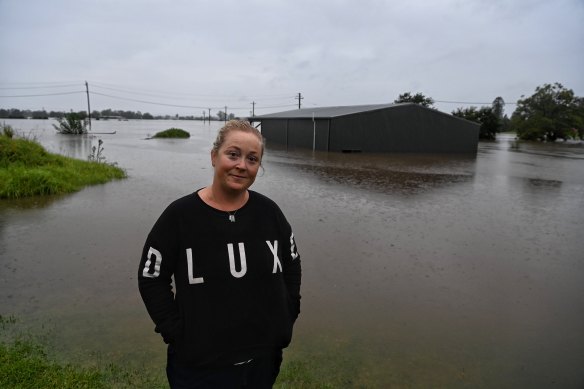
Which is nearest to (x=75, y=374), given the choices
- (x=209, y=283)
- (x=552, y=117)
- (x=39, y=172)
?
(x=209, y=283)

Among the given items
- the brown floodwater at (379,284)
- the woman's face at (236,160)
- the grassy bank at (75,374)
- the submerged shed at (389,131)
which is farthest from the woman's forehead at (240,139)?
the submerged shed at (389,131)

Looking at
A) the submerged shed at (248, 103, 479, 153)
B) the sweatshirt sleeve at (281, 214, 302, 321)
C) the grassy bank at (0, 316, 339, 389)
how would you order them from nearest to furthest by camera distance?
the sweatshirt sleeve at (281, 214, 302, 321)
the grassy bank at (0, 316, 339, 389)
the submerged shed at (248, 103, 479, 153)

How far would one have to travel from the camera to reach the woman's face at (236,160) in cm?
179

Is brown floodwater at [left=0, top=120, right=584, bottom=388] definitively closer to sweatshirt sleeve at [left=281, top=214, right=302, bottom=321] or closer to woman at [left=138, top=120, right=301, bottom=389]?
sweatshirt sleeve at [left=281, top=214, right=302, bottom=321]

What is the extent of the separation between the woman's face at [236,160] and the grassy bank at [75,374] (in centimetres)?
182

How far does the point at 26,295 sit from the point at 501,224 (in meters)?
7.91

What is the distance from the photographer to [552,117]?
173 feet

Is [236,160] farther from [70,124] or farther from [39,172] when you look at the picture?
[70,124]

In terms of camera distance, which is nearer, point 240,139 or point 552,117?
point 240,139

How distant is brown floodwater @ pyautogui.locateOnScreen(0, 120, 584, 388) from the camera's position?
10.9 feet

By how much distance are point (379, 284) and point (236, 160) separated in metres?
3.57

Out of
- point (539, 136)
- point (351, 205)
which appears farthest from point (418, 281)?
point (539, 136)

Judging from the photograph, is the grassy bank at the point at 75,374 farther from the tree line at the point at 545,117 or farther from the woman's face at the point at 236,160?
the tree line at the point at 545,117

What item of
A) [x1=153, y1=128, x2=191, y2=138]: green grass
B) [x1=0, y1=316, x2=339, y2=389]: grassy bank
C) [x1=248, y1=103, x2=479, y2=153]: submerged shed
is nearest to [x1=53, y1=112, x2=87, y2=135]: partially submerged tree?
[x1=153, y1=128, x2=191, y2=138]: green grass
